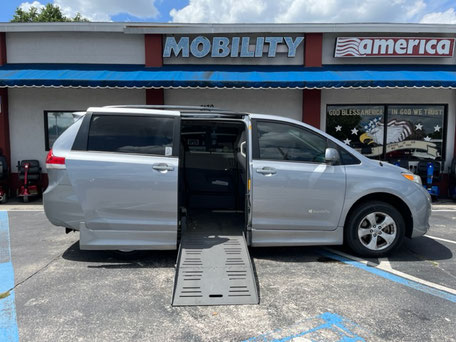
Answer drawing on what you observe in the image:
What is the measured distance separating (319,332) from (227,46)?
26.2 ft

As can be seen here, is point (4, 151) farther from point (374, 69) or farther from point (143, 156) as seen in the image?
point (374, 69)

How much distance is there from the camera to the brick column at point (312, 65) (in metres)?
9.20

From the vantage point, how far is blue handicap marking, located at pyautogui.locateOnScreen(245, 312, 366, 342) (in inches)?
108

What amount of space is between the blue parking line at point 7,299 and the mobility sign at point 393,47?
8.66m

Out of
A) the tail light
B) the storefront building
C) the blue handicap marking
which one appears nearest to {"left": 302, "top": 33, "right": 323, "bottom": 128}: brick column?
the storefront building

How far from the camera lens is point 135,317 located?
3.06 m

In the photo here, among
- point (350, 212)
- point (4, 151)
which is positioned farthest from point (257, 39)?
point (4, 151)

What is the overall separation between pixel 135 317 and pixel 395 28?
9508 millimetres

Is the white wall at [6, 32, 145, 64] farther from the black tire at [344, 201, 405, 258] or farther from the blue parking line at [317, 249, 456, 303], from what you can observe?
the blue parking line at [317, 249, 456, 303]

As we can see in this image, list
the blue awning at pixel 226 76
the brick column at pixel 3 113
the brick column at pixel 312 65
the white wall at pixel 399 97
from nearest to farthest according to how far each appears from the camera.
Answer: the blue awning at pixel 226 76 < the brick column at pixel 3 113 < the brick column at pixel 312 65 < the white wall at pixel 399 97

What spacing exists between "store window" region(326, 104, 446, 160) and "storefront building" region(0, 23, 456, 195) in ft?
0.09

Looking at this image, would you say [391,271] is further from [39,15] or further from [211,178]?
[39,15]

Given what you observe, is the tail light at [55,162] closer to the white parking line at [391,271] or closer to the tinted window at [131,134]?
the tinted window at [131,134]

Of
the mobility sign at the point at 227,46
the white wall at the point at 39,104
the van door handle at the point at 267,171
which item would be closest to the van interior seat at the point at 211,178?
the van door handle at the point at 267,171
